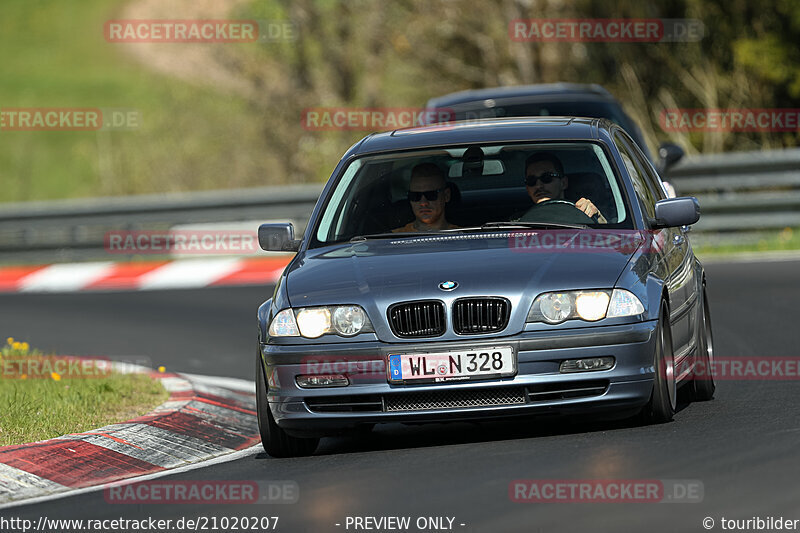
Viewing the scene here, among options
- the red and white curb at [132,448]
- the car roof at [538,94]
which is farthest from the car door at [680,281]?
the car roof at [538,94]

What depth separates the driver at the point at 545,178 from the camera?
28.5 ft

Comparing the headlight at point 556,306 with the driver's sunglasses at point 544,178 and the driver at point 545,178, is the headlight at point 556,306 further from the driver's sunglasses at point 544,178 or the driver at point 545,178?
the driver's sunglasses at point 544,178

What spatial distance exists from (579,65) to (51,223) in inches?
416

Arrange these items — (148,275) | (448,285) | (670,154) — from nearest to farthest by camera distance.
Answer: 1. (448,285)
2. (670,154)
3. (148,275)

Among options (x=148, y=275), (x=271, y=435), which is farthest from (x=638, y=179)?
(x=148, y=275)

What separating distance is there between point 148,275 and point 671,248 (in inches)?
523

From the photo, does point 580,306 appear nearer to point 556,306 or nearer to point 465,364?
point 556,306

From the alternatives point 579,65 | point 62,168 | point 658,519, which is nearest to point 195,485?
point 658,519

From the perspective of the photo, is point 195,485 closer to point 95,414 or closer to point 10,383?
point 95,414

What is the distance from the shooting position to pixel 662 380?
7688 mm

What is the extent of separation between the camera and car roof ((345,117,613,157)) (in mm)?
8867

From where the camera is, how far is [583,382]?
743cm

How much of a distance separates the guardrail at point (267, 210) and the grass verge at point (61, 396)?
9879 millimetres

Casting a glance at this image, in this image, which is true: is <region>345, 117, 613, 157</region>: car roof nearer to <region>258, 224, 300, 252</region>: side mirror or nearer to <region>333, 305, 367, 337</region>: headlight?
<region>258, 224, 300, 252</region>: side mirror
